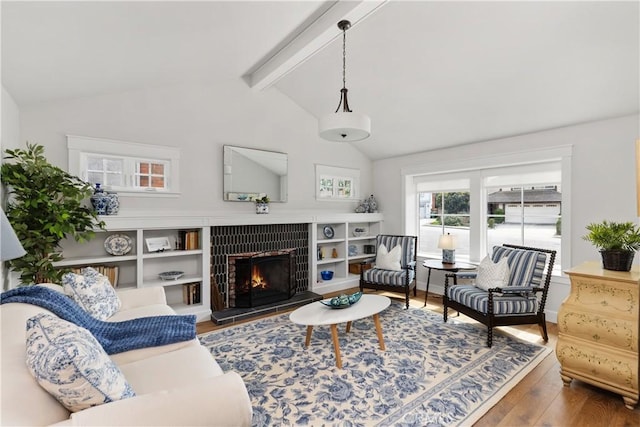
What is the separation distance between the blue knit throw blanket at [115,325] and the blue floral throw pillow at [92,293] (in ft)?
0.68

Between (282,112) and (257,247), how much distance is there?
206 cm

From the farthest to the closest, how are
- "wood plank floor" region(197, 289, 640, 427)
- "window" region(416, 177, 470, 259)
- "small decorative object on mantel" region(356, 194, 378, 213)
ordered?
"small decorative object on mantel" region(356, 194, 378, 213)
"window" region(416, 177, 470, 259)
"wood plank floor" region(197, 289, 640, 427)

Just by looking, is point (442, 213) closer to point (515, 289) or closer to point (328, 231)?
point (328, 231)

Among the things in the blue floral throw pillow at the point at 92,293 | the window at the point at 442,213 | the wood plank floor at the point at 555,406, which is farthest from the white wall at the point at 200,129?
the wood plank floor at the point at 555,406

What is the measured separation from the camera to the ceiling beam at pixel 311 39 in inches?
98.7

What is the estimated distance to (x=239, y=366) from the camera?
104 inches

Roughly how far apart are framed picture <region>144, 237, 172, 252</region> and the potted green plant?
416 centimetres

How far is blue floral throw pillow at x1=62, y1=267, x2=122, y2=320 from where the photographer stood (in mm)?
2328

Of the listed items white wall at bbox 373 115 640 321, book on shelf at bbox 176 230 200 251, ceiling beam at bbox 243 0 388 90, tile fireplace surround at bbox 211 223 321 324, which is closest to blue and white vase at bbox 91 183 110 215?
book on shelf at bbox 176 230 200 251

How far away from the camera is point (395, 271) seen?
428 centimetres

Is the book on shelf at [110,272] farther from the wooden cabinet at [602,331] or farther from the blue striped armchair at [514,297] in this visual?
the wooden cabinet at [602,331]

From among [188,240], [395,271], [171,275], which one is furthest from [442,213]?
[171,275]

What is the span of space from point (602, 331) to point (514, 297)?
2.99ft

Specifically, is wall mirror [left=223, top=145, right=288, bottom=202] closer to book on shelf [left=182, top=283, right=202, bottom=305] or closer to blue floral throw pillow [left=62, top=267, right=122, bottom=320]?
book on shelf [left=182, top=283, right=202, bottom=305]
